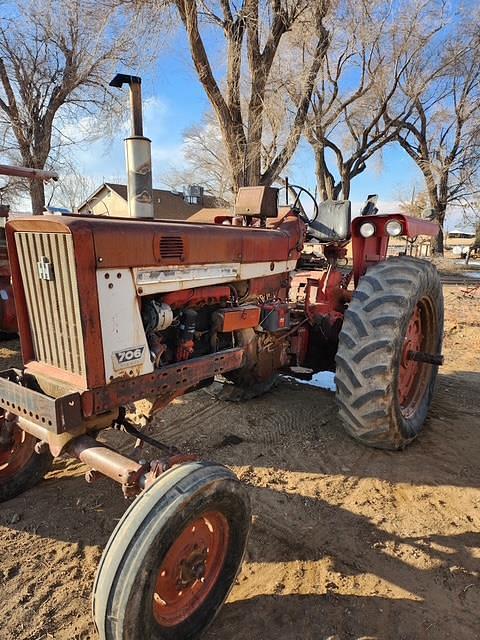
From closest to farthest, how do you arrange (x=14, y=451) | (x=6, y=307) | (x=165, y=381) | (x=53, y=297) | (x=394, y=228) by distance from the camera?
1. (x=53, y=297)
2. (x=165, y=381)
3. (x=14, y=451)
4. (x=394, y=228)
5. (x=6, y=307)

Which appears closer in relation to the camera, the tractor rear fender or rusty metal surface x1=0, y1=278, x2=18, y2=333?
the tractor rear fender

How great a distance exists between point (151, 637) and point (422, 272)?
9.21ft

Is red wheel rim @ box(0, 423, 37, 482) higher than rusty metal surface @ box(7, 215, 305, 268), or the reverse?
rusty metal surface @ box(7, 215, 305, 268)

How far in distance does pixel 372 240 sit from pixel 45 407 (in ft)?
9.66

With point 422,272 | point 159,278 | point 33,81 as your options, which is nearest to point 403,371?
point 422,272

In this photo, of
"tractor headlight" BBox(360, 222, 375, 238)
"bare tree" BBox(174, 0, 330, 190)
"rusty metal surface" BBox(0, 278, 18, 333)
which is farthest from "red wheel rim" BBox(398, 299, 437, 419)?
"bare tree" BBox(174, 0, 330, 190)

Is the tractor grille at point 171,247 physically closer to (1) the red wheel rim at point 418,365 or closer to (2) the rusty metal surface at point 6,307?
(1) the red wheel rim at point 418,365

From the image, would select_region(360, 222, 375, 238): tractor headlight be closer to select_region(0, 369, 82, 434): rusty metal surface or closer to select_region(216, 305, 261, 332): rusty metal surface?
select_region(216, 305, 261, 332): rusty metal surface

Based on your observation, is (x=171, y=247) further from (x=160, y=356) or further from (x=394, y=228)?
(x=394, y=228)

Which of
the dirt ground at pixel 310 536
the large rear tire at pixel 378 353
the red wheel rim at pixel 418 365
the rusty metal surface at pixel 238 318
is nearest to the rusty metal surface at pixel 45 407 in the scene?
the dirt ground at pixel 310 536

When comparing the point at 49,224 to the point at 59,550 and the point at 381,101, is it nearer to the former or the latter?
the point at 59,550

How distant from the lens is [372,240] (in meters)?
A: 3.91

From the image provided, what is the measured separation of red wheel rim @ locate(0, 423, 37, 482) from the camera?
271 centimetres

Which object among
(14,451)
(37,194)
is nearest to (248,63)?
(37,194)
